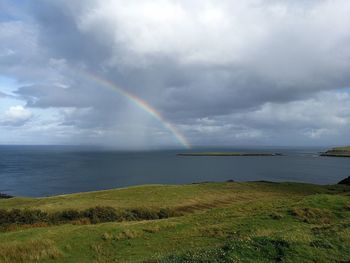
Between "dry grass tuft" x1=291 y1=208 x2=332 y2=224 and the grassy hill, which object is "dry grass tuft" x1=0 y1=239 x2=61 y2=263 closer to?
the grassy hill

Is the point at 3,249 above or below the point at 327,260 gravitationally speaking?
below

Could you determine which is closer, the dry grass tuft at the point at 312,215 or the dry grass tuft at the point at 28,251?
the dry grass tuft at the point at 28,251

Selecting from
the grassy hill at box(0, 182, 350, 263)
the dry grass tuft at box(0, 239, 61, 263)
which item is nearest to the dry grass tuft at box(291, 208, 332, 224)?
the grassy hill at box(0, 182, 350, 263)

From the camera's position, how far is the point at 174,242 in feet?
60.9

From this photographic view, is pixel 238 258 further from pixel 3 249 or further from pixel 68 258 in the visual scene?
pixel 3 249

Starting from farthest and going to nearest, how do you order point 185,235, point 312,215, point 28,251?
point 312,215, point 185,235, point 28,251

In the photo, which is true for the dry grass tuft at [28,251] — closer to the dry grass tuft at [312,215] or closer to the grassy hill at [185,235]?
the grassy hill at [185,235]

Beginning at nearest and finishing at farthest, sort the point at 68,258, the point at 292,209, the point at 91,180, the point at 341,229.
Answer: the point at 341,229
the point at 68,258
the point at 292,209
the point at 91,180

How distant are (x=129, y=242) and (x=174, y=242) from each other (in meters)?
2.81

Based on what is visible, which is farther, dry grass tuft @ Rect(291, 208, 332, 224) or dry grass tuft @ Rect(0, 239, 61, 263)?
dry grass tuft @ Rect(291, 208, 332, 224)

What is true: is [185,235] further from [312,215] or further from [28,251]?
[312,215]

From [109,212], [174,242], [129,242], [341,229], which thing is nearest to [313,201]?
[341,229]

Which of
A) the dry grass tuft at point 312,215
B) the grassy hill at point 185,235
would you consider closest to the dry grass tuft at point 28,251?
the grassy hill at point 185,235

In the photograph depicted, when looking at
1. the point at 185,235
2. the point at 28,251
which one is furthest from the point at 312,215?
the point at 28,251
